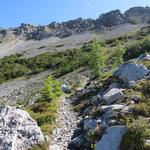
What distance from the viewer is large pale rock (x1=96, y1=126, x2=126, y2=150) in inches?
847

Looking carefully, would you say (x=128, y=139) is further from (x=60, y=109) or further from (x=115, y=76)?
(x=115, y=76)

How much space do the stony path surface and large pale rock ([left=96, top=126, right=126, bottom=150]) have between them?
3.00 metres

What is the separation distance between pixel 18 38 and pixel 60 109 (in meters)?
160

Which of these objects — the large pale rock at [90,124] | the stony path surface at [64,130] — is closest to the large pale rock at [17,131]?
the stony path surface at [64,130]

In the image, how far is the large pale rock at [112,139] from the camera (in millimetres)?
21516

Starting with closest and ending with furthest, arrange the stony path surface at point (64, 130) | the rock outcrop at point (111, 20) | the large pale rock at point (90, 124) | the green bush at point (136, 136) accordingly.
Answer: the green bush at point (136, 136), the stony path surface at point (64, 130), the large pale rock at point (90, 124), the rock outcrop at point (111, 20)

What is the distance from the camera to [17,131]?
24859mm

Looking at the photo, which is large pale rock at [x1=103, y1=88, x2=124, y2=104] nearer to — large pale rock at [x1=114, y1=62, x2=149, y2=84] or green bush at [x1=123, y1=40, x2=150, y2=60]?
large pale rock at [x1=114, y1=62, x2=149, y2=84]

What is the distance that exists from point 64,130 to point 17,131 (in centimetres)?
385

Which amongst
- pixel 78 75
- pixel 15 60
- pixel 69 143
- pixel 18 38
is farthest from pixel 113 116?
pixel 18 38

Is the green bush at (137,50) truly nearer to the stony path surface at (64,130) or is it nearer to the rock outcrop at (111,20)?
the stony path surface at (64,130)

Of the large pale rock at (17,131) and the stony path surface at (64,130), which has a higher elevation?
the large pale rock at (17,131)

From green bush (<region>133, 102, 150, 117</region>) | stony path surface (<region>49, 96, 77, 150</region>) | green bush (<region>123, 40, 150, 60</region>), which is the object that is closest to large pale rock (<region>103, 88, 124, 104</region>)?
stony path surface (<region>49, 96, 77, 150</region>)

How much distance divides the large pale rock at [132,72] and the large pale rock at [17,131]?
1150cm
